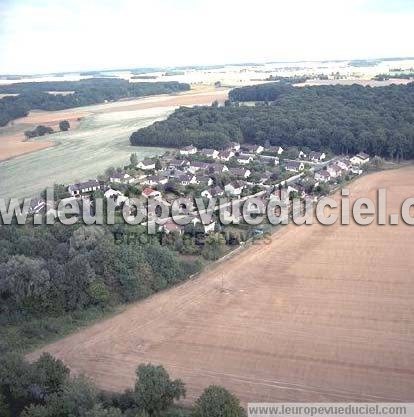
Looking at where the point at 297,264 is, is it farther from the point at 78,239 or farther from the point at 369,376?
the point at 78,239

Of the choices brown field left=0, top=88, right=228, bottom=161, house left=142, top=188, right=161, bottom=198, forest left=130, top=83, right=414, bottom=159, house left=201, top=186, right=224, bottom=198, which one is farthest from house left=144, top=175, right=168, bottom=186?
brown field left=0, top=88, right=228, bottom=161

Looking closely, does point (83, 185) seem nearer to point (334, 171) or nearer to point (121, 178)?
point (121, 178)

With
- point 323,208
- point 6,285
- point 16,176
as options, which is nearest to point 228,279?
point 6,285

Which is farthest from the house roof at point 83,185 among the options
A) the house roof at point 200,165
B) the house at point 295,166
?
the house at point 295,166

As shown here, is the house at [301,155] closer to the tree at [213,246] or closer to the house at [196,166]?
the house at [196,166]

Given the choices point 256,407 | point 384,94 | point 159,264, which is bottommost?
point 256,407

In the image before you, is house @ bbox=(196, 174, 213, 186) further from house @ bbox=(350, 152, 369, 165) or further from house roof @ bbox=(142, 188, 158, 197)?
house @ bbox=(350, 152, 369, 165)
